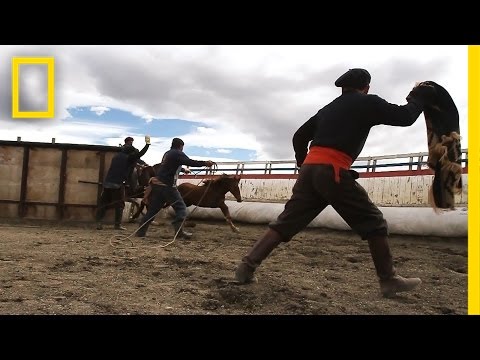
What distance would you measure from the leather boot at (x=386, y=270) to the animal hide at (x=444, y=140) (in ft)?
2.85

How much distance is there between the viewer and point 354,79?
10.4ft

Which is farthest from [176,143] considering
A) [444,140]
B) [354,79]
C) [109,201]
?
[444,140]

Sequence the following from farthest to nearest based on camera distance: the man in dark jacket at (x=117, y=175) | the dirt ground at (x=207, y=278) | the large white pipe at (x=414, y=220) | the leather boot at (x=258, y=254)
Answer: the man in dark jacket at (x=117, y=175)
the large white pipe at (x=414, y=220)
the leather boot at (x=258, y=254)
the dirt ground at (x=207, y=278)

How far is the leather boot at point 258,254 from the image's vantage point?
3154 millimetres

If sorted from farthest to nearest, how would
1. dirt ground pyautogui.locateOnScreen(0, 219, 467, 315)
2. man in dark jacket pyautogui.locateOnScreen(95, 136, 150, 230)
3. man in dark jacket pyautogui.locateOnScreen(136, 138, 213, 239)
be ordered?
man in dark jacket pyautogui.locateOnScreen(95, 136, 150, 230), man in dark jacket pyautogui.locateOnScreen(136, 138, 213, 239), dirt ground pyautogui.locateOnScreen(0, 219, 467, 315)

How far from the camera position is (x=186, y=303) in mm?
2814

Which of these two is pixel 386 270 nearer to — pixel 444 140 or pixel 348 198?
pixel 348 198

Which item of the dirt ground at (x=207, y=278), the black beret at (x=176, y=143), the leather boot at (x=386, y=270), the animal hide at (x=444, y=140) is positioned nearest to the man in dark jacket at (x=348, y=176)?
the leather boot at (x=386, y=270)

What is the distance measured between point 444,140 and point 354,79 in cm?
90

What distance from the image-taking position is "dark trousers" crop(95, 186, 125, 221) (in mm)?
8133

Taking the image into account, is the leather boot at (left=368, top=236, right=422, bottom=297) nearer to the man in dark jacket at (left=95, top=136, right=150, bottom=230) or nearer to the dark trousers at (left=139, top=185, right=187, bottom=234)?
the dark trousers at (left=139, top=185, right=187, bottom=234)

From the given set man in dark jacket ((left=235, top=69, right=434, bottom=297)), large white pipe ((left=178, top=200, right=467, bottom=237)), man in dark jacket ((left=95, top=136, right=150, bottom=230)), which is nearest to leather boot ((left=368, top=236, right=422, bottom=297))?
man in dark jacket ((left=235, top=69, right=434, bottom=297))

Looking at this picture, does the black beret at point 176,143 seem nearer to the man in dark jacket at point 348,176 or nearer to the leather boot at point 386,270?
the man in dark jacket at point 348,176

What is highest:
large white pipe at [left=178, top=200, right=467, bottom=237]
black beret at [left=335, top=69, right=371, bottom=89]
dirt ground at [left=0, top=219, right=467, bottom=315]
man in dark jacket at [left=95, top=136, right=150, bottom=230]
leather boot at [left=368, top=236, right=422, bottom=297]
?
black beret at [left=335, top=69, right=371, bottom=89]
